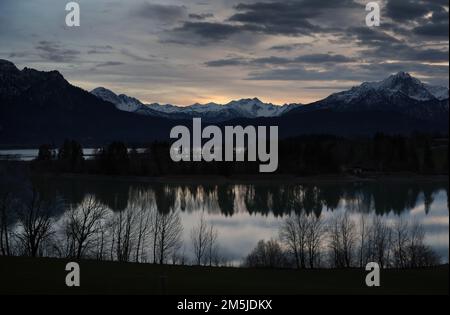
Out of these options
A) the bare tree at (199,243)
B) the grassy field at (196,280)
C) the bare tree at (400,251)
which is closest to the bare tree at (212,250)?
the bare tree at (199,243)

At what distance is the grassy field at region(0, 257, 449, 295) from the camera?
13.4 meters

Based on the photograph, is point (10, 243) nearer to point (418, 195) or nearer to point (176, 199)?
point (176, 199)

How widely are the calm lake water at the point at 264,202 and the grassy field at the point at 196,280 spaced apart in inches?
232

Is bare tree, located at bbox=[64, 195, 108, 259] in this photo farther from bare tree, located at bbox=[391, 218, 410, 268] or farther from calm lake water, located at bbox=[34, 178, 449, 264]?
bare tree, located at bbox=[391, 218, 410, 268]

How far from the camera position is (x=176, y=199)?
49.2 m

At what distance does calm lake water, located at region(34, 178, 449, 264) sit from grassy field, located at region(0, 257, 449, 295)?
5.89 meters

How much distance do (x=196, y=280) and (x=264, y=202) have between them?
103 feet

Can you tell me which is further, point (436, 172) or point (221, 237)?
point (436, 172)

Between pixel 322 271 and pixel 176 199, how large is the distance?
28.9 meters

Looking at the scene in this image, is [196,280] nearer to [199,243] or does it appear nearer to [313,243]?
[199,243]

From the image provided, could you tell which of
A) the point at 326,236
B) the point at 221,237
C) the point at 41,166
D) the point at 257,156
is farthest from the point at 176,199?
the point at 41,166

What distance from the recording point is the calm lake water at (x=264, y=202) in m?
31.5

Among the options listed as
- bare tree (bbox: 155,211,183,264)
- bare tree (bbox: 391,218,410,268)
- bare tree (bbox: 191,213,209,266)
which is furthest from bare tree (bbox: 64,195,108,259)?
bare tree (bbox: 391,218,410,268)
